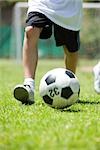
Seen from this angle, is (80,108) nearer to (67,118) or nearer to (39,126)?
(67,118)

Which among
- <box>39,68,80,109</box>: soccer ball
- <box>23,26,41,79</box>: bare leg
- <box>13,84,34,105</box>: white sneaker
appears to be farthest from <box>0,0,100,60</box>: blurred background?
<box>39,68,80,109</box>: soccer ball

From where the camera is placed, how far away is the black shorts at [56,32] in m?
5.61

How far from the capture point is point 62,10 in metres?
5.86

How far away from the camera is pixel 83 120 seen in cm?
411

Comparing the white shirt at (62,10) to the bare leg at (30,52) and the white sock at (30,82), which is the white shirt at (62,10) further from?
the white sock at (30,82)

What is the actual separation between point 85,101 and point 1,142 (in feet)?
8.88

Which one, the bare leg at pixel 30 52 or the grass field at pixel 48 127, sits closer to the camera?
the grass field at pixel 48 127

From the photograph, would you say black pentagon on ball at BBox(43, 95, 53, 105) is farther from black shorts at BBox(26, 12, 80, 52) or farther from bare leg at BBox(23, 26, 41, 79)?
black shorts at BBox(26, 12, 80, 52)

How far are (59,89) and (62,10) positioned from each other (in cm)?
132

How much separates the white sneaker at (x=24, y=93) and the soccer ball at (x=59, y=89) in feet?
1.07

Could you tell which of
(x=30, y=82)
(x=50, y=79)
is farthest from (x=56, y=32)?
(x=50, y=79)

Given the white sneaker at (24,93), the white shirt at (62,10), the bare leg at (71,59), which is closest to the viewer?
the white sneaker at (24,93)

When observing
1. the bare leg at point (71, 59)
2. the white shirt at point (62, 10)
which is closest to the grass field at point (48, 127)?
the bare leg at point (71, 59)

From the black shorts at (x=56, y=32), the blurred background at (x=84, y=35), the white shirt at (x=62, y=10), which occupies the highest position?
the white shirt at (x=62, y=10)
